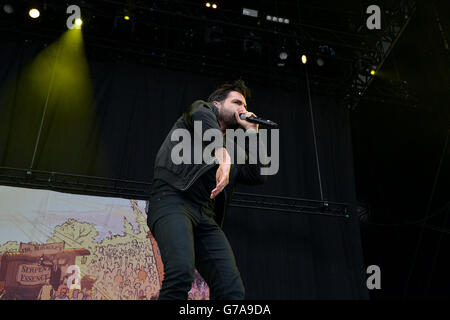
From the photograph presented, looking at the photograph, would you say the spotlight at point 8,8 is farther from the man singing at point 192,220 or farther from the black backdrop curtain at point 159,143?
the man singing at point 192,220

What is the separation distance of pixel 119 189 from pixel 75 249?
0.76 metres

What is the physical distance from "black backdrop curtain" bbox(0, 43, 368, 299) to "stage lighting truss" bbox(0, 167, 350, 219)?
99 millimetres

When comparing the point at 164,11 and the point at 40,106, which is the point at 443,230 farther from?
the point at 40,106

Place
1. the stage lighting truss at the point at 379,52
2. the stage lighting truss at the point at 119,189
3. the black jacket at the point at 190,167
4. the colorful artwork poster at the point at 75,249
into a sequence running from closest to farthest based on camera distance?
the black jacket at the point at 190,167 → the colorful artwork poster at the point at 75,249 → the stage lighting truss at the point at 119,189 → the stage lighting truss at the point at 379,52

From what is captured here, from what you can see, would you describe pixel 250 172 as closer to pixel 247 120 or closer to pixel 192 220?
pixel 247 120

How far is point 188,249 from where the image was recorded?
1367mm

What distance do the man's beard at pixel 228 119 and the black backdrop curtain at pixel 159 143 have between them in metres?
2.89

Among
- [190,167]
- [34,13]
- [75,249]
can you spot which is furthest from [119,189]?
[190,167]

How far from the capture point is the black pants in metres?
1.32

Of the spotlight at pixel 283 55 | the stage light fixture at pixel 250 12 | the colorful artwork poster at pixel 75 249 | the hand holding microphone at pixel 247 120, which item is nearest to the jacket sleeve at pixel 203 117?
the hand holding microphone at pixel 247 120

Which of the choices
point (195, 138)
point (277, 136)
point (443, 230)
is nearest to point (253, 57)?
point (277, 136)

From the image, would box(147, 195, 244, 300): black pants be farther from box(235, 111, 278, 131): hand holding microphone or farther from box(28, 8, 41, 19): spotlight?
box(28, 8, 41, 19): spotlight

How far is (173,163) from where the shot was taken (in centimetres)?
157

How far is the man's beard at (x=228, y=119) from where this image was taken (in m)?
1.92
